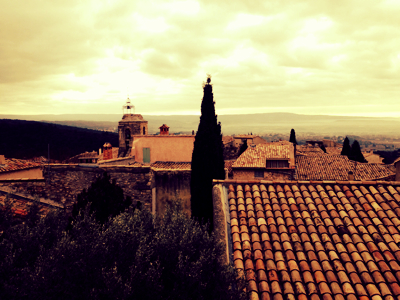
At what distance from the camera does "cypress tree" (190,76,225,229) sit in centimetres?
1714

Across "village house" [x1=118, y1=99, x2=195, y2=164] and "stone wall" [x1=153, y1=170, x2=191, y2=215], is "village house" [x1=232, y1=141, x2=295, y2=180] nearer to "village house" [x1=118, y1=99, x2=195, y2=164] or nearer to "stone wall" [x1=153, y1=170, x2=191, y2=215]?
"village house" [x1=118, y1=99, x2=195, y2=164]

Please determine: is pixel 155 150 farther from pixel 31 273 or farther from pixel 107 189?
pixel 31 273

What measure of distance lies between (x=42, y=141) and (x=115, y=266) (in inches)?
3394

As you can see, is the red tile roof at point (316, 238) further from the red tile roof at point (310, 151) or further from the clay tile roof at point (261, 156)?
the red tile roof at point (310, 151)

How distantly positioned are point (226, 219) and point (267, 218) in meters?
1.05

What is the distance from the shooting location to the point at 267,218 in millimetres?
7227

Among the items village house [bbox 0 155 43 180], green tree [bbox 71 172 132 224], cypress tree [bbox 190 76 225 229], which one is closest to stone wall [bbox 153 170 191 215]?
cypress tree [bbox 190 76 225 229]

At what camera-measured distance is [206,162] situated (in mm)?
18344

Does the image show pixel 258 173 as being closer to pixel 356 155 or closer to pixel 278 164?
pixel 278 164

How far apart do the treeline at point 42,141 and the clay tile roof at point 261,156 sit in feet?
157

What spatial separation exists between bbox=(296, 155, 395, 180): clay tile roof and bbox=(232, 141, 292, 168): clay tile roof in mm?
2627

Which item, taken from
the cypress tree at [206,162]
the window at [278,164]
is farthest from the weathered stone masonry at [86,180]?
the window at [278,164]

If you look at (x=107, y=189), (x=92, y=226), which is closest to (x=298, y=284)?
(x=92, y=226)

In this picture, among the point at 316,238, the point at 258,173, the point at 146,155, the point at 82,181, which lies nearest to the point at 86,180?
the point at 82,181
